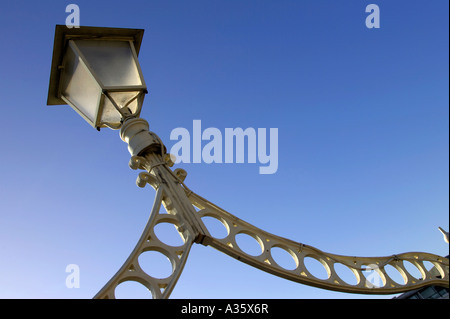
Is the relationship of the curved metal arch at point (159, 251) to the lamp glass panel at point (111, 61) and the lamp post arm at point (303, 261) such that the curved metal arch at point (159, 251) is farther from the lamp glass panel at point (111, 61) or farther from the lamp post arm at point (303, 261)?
the lamp glass panel at point (111, 61)

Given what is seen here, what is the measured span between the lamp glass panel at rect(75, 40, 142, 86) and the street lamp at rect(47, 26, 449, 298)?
0.03ft

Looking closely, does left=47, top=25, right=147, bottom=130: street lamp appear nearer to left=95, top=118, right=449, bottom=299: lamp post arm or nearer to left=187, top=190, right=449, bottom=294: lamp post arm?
left=95, top=118, right=449, bottom=299: lamp post arm

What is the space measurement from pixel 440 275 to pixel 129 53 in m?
4.37

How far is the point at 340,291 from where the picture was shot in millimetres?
4562

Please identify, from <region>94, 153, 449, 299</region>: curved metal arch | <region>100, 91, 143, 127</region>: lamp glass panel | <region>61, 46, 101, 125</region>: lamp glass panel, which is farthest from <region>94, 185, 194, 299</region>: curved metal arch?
<region>61, 46, 101, 125</region>: lamp glass panel

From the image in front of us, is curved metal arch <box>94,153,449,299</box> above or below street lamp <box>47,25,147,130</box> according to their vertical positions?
below

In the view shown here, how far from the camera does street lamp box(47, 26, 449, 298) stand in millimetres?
4052

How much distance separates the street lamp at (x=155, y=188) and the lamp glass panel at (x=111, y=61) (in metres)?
0.01

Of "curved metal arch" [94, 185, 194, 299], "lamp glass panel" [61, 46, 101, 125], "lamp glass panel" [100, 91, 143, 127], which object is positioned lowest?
"curved metal arch" [94, 185, 194, 299]

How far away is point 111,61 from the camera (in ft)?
17.5
